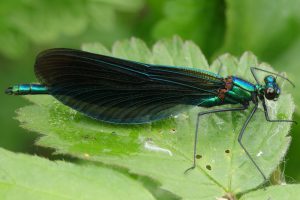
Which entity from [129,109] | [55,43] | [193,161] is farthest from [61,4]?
[193,161]

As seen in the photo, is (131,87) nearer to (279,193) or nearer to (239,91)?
(239,91)

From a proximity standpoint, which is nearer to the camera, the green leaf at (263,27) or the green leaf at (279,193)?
the green leaf at (279,193)

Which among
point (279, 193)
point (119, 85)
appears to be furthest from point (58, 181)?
point (279, 193)

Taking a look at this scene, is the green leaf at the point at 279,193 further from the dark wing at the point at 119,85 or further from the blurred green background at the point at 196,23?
the blurred green background at the point at 196,23

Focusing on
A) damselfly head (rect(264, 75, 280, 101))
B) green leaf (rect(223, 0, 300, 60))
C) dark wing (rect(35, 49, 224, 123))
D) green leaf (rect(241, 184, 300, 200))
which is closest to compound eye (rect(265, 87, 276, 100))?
damselfly head (rect(264, 75, 280, 101))

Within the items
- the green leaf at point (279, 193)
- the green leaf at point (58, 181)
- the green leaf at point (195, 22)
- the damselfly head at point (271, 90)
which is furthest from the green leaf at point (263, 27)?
the green leaf at point (58, 181)

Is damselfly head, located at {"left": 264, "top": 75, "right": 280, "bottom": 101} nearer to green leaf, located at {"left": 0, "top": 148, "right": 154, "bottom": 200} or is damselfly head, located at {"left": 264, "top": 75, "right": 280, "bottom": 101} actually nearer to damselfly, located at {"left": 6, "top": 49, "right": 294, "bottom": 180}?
damselfly, located at {"left": 6, "top": 49, "right": 294, "bottom": 180}

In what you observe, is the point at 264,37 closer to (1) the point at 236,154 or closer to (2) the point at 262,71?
(2) the point at 262,71
